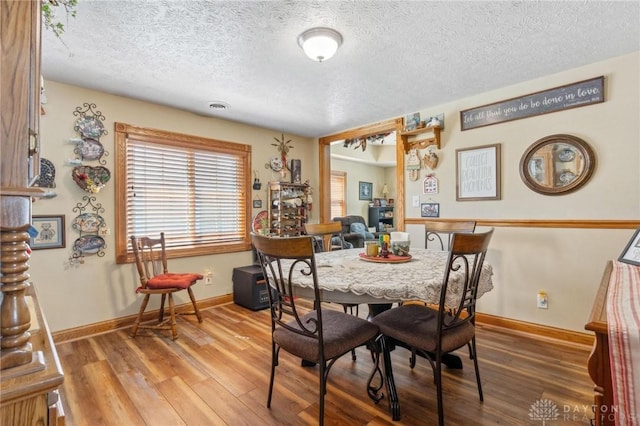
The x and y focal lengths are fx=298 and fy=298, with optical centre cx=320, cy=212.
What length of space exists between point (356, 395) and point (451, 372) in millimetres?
733

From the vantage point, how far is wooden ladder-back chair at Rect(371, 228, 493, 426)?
4.65 feet

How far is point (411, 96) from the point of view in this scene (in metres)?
3.04

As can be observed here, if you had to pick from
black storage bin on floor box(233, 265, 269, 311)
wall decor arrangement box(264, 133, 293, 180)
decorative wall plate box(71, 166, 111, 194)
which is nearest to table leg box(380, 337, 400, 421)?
black storage bin on floor box(233, 265, 269, 311)

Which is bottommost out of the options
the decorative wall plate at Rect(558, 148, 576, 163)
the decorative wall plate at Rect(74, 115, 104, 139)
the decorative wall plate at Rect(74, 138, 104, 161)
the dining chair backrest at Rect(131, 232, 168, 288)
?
the dining chair backrest at Rect(131, 232, 168, 288)

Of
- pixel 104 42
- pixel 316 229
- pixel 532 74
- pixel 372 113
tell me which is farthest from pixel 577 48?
pixel 104 42

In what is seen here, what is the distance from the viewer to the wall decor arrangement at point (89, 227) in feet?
8.89

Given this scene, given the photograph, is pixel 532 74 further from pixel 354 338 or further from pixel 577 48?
pixel 354 338

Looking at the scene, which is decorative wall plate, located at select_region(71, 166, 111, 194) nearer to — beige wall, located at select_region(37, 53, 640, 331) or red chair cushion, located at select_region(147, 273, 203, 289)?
beige wall, located at select_region(37, 53, 640, 331)

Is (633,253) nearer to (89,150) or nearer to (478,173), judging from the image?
(478,173)

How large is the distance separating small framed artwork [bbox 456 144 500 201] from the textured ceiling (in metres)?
0.60

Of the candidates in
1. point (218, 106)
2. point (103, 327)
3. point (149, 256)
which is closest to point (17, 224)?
point (149, 256)

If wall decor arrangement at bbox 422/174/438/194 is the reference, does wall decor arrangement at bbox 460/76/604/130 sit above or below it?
above

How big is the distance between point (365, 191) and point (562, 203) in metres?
5.49

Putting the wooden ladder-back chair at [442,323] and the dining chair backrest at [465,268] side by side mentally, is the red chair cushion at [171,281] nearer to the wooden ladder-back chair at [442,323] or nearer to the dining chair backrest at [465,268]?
the wooden ladder-back chair at [442,323]
